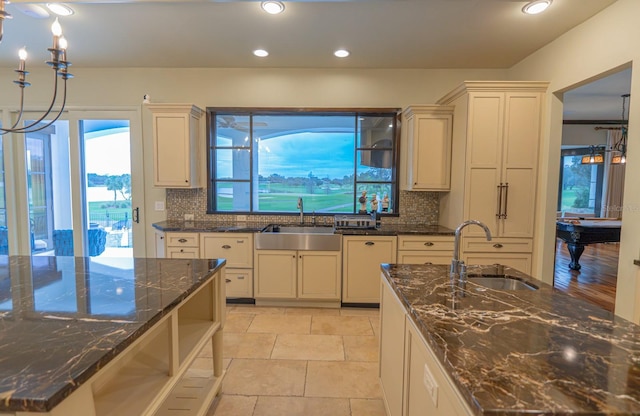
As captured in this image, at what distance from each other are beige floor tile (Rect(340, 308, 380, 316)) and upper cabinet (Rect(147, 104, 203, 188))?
237 centimetres

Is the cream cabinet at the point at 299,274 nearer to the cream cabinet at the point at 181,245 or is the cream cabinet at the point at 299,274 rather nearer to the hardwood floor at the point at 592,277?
the cream cabinet at the point at 181,245

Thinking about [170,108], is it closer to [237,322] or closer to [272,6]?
[272,6]

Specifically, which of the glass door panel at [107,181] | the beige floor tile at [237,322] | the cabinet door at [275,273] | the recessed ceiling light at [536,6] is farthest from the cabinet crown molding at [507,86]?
the glass door panel at [107,181]

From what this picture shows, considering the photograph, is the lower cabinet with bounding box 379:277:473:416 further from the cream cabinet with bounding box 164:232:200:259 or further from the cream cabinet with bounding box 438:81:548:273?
the cream cabinet with bounding box 164:232:200:259

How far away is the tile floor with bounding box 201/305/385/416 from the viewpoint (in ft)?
6.77

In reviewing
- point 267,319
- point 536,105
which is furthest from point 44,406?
point 536,105

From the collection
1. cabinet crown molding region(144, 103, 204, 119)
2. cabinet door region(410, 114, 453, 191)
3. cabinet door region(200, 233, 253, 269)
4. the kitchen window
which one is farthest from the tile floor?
cabinet crown molding region(144, 103, 204, 119)

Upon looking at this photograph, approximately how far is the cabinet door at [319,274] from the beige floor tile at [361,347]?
692 millimetres

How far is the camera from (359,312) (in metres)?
3.59

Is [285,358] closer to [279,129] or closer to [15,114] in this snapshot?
[279,129]

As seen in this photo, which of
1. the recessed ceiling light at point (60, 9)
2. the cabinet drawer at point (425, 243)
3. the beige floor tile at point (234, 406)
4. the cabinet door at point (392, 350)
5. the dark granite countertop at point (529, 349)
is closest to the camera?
the dark granite countertop at point (529, 349)

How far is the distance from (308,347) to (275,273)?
105 centimetres

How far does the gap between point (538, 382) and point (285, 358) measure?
6.88ft

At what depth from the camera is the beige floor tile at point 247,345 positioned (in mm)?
2666
